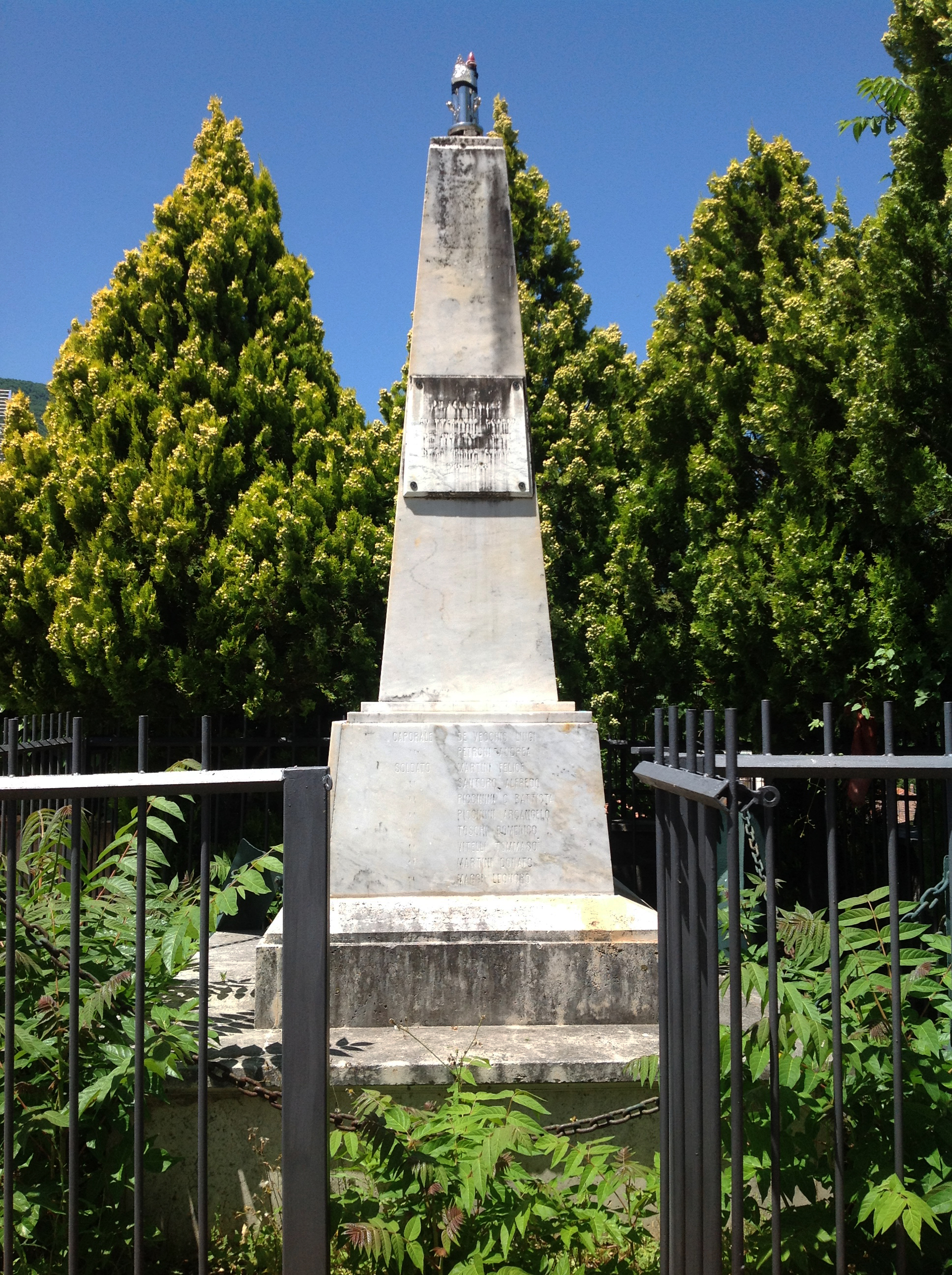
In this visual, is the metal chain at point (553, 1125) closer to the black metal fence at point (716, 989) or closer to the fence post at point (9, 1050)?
the black metal fence at point (716, 989)

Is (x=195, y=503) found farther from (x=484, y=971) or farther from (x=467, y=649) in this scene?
(x=484, y=971)

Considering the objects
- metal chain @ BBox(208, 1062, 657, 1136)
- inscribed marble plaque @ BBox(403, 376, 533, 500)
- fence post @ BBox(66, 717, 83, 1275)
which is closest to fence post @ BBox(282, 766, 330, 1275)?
fence post @ BBox(66, 717, 83, 1275)

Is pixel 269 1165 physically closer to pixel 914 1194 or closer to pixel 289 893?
pixel 289 893

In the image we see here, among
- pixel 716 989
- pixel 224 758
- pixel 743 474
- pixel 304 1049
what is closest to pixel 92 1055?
pixel 304 1049

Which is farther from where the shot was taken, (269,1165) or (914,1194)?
(269,1165)

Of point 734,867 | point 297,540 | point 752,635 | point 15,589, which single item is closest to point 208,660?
point 297,540

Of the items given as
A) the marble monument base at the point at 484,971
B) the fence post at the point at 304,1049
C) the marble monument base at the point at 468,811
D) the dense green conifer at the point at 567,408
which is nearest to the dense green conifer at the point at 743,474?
the dense green conifer at the point at 567,408

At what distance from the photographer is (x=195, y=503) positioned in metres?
8.59

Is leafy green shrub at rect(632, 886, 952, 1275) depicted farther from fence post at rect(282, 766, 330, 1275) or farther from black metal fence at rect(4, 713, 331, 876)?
black metal fence at rect(4, 713, 331, 876)

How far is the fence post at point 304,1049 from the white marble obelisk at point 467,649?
221 centimetres

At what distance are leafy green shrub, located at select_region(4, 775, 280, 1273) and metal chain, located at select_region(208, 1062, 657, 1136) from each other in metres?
0.17

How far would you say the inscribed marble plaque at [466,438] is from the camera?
16.8 feet

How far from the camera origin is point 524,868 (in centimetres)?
451

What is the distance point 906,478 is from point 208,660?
5565 millimetres
